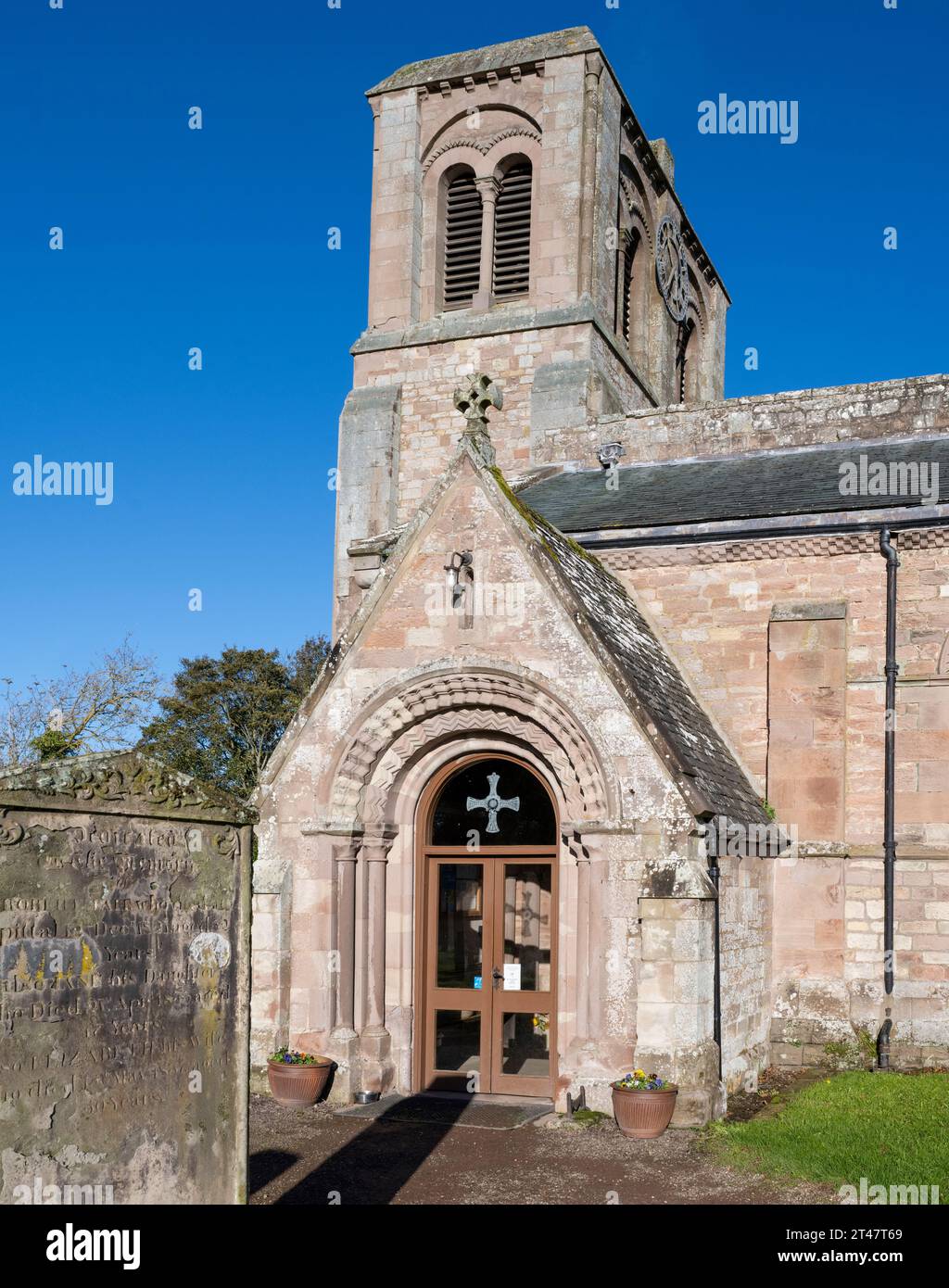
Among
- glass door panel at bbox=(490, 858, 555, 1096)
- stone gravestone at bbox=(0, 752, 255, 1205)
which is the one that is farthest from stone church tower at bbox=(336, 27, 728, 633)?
stone gravestone at bbox=(0, 752, 255, 1205)

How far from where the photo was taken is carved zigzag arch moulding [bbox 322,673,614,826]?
12.3 m

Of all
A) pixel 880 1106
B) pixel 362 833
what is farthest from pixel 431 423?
pixel 880 1106

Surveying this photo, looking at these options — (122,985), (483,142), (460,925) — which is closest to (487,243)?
(483,142)

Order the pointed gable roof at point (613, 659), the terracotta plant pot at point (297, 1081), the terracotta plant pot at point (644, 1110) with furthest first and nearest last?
the terracotta plant pot at point (297, 1081) < the pointed gable roof at point (613, 659) < the terracotta plant pot at point (644, 1110)

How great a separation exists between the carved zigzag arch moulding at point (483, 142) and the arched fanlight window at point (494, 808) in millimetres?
18033

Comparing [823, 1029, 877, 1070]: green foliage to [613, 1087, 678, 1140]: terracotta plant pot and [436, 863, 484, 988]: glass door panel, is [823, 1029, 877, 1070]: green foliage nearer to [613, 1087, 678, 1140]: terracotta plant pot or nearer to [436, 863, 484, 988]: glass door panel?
[613, 1087, 678, 1140]: terracotta plant pot

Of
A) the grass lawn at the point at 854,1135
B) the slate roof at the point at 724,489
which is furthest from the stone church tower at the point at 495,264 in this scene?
the grass lawn at the point at 854,1135

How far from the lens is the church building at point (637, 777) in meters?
12.0

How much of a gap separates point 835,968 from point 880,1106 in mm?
2893

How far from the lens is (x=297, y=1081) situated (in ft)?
40.2

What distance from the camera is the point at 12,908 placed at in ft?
19.7

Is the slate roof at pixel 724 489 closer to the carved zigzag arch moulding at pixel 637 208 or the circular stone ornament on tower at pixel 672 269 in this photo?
the carved zigzag arch moulding at pixel 637 208

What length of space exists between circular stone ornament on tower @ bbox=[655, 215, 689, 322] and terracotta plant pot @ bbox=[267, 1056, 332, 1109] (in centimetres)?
2276

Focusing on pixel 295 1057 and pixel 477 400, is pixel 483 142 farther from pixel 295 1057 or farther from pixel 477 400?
pixel 295 1057
